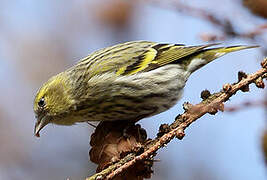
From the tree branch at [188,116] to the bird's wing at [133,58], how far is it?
1.67m

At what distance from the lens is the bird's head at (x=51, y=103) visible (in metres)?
3.41

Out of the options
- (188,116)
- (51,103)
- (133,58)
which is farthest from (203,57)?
(188,116)

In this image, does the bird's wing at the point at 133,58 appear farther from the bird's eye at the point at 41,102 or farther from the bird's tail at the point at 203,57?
the bird's eye at the point at 41,102

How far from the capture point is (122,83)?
3361mm

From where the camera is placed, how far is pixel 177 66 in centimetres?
349

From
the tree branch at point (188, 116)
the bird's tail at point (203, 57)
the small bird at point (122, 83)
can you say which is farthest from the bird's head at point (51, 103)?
the tree branch at point (188, 116)

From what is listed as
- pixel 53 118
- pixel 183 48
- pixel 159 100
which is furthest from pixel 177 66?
pixel 53 118

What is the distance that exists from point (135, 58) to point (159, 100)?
20.5 inches

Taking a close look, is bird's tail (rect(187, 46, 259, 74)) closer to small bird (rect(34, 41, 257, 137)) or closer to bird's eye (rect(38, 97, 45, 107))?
small bird (rect(34, 41, 257, 137))

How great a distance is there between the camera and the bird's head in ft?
11.2

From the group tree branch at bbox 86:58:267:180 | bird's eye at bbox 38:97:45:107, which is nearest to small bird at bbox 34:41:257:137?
bird's eye at bbox 38:97:45:107

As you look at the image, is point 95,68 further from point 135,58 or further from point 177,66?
point 177,66

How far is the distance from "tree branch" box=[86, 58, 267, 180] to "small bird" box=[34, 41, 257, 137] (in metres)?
1.28

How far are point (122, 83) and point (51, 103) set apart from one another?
0.52 m
